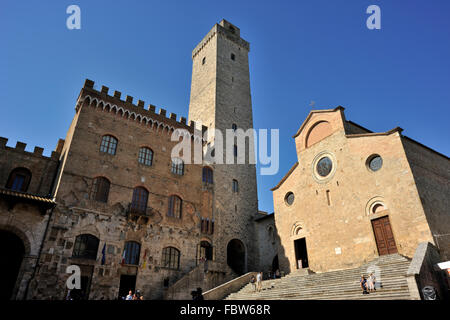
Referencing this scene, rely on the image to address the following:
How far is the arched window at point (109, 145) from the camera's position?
20484 mm

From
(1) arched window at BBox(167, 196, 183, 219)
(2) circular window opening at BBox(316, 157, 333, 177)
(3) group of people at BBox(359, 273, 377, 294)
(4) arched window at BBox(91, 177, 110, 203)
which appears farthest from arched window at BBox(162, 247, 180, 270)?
(3) group of people at BBox(359, 273, 377, 294)

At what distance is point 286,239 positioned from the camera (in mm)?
22672

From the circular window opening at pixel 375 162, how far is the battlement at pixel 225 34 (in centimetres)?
2303

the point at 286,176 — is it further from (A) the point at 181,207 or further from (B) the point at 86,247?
(B) the point at 86,247

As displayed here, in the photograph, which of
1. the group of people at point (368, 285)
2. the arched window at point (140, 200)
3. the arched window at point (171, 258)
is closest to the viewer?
the group of people at point (368, 285)

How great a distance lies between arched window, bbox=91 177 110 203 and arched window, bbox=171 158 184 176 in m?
5.35

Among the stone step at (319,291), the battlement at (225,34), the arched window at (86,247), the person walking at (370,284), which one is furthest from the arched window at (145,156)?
the battlement at (225,34)

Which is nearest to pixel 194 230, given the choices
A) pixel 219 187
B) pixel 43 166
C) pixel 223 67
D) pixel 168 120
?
pixel 219 187

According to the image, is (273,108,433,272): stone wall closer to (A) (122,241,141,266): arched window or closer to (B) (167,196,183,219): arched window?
(B) (167,196,183,219): arched window

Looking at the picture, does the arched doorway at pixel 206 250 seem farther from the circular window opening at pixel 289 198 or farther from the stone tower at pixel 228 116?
the circular window opening at pixel 289 198

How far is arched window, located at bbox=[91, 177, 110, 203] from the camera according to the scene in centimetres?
1897
